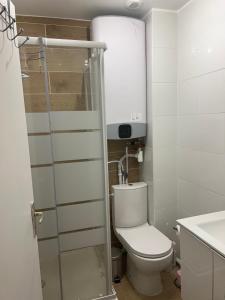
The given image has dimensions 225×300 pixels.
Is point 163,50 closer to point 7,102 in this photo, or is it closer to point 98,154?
point 98,154

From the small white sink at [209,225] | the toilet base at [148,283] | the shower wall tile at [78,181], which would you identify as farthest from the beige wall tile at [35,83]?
the toilet base at [148,283]

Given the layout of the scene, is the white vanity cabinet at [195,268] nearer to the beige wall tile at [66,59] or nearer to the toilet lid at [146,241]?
the toilet lid at [146,241]

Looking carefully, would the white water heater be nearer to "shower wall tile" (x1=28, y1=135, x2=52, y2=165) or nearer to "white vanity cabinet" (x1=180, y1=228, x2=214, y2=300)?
"shower wall tile" (x1=28, y1=135, x2=52, y2=165)

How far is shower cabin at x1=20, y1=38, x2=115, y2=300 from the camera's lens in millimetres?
1528

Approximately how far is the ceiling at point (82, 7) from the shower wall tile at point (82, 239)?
5.85ft

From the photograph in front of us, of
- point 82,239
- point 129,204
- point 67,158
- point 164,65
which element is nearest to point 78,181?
point 67,158

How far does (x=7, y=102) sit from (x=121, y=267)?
6.39 ft

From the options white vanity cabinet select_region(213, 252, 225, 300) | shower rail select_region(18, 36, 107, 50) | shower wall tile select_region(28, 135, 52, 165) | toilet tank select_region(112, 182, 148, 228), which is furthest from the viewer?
toilet tank select_region(112, 182, 148, 228)

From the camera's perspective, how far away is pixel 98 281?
1.88 m

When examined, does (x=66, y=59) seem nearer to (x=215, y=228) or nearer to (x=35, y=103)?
(x=35, y=103)

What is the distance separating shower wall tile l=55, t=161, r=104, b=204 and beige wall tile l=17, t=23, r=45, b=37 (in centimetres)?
122

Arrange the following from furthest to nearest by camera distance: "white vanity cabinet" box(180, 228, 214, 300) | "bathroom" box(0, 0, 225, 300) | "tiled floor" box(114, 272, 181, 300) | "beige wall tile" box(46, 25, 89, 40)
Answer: "beige wall tile" box(46, 25, 89, 40)
"tiled floor" box(114, 272, 181, 300)
"bathroom" box(0, 0, 225, 300)
"white vanity cabinet" box(180, 228, 214, 300)

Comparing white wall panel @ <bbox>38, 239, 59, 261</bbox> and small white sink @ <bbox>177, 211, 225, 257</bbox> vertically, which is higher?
small white sink @ <bbox>177, 211, 225, 257</bbox>

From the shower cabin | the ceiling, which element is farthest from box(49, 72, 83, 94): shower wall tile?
the ceiling
